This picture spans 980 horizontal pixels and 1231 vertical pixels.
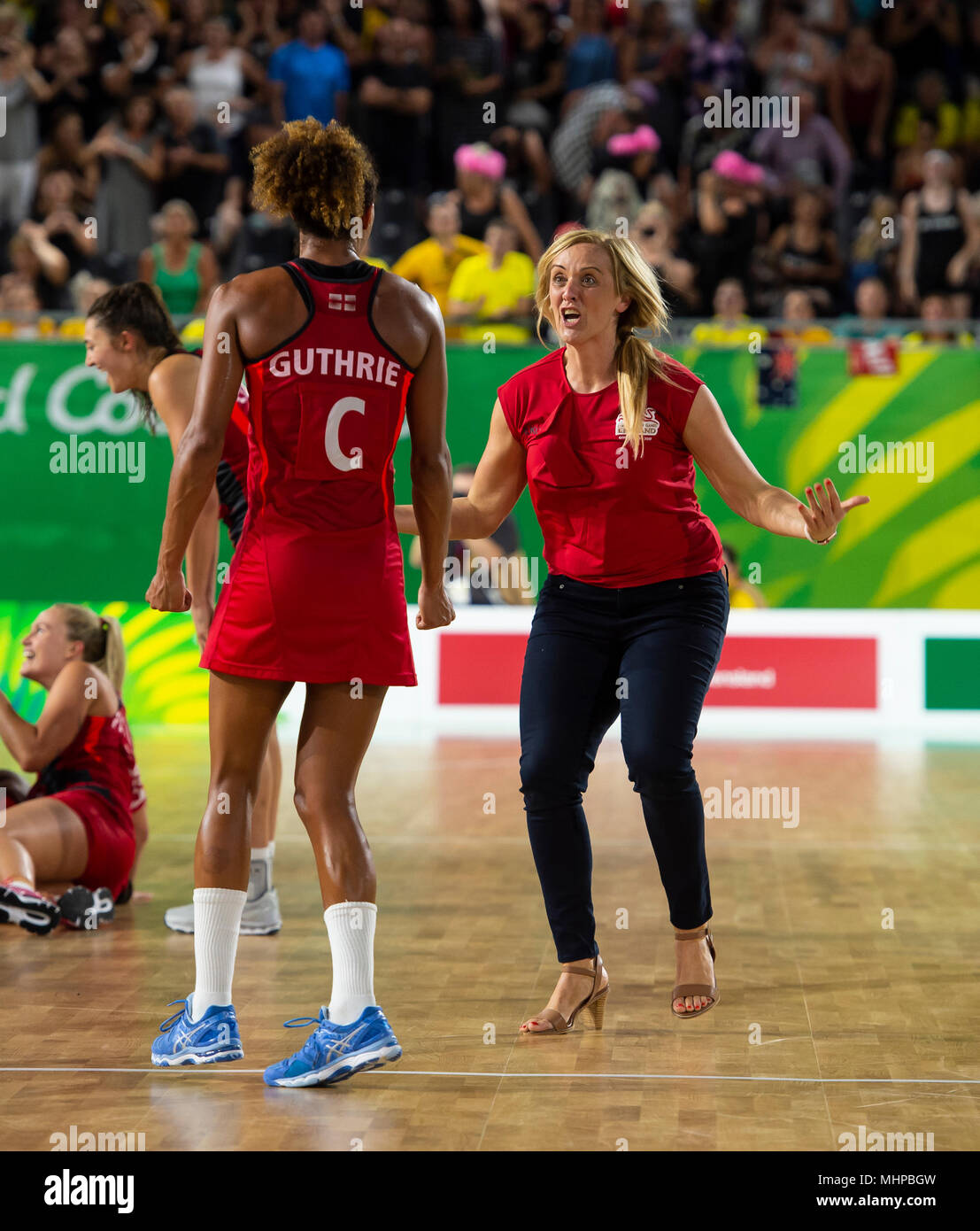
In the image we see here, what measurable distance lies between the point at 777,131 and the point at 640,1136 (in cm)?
1044

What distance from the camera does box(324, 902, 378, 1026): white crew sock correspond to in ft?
11.0

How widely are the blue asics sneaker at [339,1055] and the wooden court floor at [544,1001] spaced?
4 centimetres

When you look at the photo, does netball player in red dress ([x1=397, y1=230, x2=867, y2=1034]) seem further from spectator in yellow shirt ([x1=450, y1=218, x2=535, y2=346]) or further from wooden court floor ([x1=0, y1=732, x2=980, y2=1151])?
spectator in yellow shirt ([x1=450, y1=218, x2=535, y2=346])

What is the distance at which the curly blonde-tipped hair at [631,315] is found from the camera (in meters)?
3.87

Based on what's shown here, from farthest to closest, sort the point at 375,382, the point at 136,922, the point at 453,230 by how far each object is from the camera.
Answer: the point at 453,230 → the point at 136,922 → the point at 375,382

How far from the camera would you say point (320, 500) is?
3.38 m

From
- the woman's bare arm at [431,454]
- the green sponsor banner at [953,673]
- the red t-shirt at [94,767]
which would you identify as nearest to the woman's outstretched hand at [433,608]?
the woman's bare arm at [431,454]

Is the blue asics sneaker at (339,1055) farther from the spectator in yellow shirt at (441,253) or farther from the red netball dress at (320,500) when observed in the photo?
the spectator in yellow shirt at (441,253)

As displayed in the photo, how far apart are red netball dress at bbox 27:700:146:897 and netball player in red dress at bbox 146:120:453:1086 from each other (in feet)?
5.51

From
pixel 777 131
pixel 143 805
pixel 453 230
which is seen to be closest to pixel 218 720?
pixel 143 805

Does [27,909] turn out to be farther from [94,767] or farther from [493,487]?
[493,487]

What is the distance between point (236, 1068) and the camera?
3498mm

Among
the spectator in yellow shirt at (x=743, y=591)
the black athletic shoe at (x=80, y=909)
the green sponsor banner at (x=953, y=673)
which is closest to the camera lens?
the black athletic shoe at (x=80, y=909)

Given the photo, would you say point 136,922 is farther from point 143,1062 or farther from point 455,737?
point 455,737
